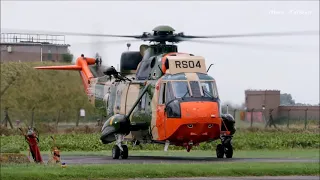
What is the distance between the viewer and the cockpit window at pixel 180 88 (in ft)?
107

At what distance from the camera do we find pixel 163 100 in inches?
1315

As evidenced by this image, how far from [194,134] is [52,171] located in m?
9.19

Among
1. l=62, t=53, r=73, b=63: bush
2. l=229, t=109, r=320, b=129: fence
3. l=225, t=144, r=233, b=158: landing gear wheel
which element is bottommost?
l=225, t=144, r=233, b=158: landing gear wheel

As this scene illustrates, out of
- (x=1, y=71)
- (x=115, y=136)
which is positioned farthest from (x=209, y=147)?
(x=1, y=71)

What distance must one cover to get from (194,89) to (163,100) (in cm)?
146

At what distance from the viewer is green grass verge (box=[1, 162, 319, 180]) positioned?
78.0ft

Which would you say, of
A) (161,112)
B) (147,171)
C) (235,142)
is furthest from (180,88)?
(235,142)

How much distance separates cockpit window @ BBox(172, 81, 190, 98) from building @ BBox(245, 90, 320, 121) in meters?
24.7

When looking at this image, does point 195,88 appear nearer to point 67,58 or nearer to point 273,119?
point 273,119

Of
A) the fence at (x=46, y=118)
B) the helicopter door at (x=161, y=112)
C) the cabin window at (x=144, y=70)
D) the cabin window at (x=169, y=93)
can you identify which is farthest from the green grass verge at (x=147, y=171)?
the fence at (x=46, y=118)

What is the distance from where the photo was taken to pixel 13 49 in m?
65.2

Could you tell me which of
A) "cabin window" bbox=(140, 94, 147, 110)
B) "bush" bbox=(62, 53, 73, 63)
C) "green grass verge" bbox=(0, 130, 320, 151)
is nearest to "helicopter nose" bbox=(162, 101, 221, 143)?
"cabin window" bbox=(140, 94, 147, 110)

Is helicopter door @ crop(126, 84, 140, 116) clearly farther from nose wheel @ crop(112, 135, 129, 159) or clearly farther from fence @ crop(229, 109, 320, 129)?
fence @ crop(229, 109, 320, 129)

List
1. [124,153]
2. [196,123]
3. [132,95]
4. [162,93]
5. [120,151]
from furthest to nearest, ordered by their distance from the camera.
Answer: [132,95] < [120,151] < [124,153] < [162,93] < [196,123]
